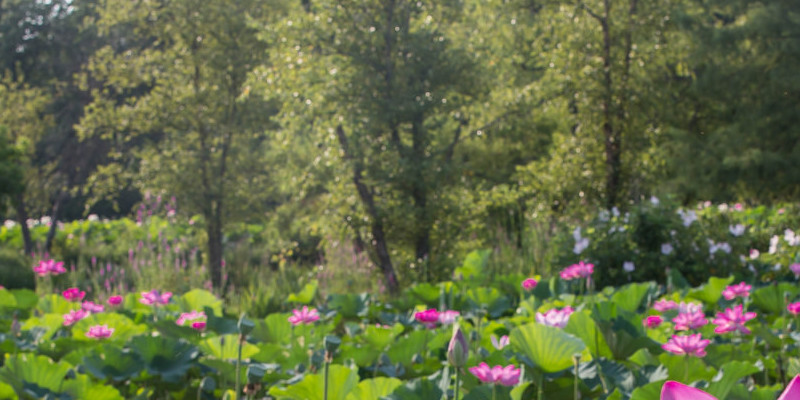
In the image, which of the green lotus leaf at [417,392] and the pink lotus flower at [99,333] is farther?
the pink lotus flower at [99,333]

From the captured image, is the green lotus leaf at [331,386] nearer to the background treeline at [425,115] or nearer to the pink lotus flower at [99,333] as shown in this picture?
the pink lotus flower at [99,333]

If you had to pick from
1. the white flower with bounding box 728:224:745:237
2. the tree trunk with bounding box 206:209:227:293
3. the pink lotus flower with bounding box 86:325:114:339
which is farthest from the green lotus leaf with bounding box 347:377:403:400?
the tree trunk with bounding box 206:209:227:293

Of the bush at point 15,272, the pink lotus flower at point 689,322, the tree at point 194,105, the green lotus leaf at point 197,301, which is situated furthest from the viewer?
the tree at point 194,105

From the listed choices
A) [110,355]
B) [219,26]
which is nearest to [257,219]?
[219,26]

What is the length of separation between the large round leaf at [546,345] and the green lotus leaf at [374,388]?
0.90ft

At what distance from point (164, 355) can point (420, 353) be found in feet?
2.19

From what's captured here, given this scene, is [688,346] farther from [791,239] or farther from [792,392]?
[791,239]

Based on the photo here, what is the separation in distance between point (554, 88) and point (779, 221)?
233 cm

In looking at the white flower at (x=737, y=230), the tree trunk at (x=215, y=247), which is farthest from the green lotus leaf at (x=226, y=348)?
the tree trunk at (x=215, y=247)

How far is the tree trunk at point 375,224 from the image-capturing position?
20.4 ft

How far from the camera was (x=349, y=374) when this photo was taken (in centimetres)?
137

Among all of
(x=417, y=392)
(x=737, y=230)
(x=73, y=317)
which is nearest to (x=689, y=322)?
(x=417, y=392)

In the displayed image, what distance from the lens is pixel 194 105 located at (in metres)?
7.86

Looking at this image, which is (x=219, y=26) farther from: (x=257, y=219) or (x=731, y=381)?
(x=731, y=381)
